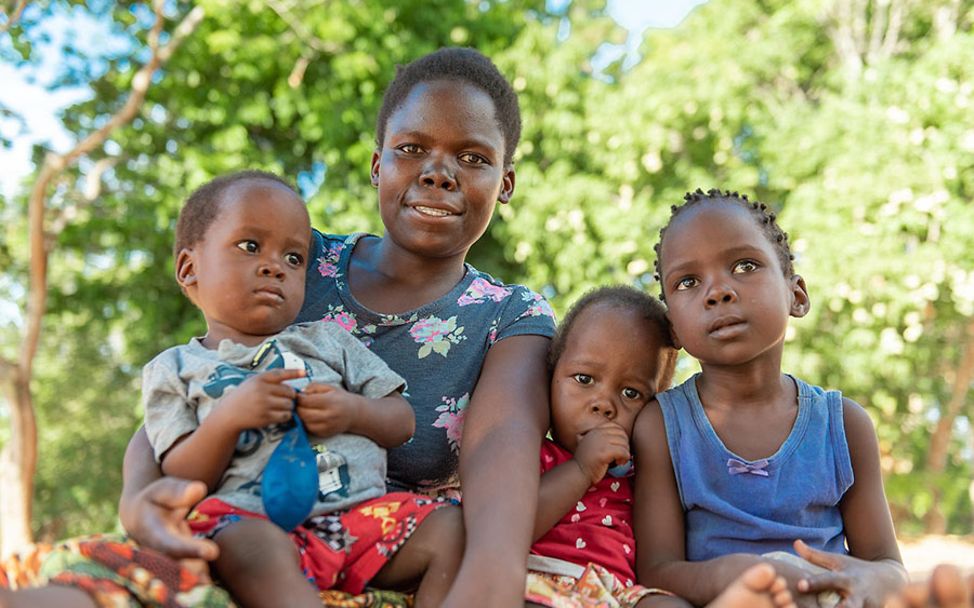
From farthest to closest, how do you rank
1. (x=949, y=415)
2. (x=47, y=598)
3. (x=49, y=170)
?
1. (x=949, y=415)
2. (x=49, y=170)
3. (x=47, y=598)

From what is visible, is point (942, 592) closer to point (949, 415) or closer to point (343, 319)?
point (343, 319)

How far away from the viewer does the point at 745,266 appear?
2.34m

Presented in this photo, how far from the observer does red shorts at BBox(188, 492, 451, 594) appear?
1.84 m

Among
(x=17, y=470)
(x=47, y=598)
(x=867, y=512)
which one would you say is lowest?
(x=47, y=598)

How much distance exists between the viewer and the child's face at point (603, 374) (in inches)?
95.3

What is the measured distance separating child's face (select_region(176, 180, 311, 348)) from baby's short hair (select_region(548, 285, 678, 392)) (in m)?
0.71

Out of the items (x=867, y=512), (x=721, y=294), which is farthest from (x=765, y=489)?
(x=721, y=294)

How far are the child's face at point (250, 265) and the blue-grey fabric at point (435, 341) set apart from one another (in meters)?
0.35

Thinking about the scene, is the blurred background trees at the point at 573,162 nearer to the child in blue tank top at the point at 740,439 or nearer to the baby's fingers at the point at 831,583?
the child in blue tank top at the point at 740,439

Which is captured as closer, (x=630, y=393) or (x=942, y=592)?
(x=942, y=592)

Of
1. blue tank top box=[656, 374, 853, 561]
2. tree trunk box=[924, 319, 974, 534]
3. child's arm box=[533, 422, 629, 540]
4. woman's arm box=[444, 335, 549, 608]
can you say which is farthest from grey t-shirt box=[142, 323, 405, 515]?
tree trunk box=[924, 319, 974, 534]

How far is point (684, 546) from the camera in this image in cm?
229

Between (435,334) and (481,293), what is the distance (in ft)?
0.64

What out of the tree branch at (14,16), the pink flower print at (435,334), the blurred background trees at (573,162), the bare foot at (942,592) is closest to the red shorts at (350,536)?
the pink flower print at (435,334)
